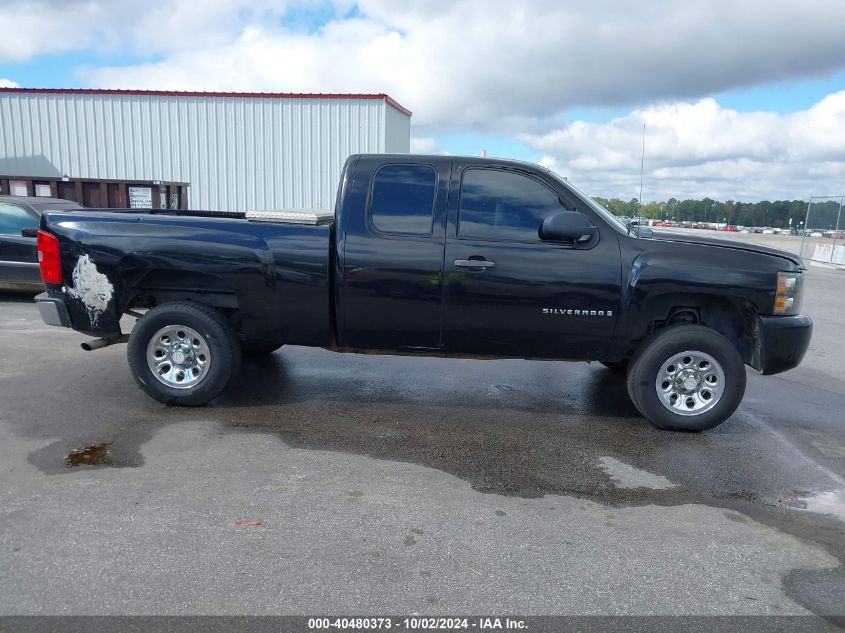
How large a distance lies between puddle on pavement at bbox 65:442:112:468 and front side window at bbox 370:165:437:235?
2.44 meters

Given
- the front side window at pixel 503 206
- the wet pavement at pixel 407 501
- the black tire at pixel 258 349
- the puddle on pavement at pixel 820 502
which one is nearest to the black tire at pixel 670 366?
the wet pavement at pixel 407 501

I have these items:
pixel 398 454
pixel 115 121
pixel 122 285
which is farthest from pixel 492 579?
pixel 115 121

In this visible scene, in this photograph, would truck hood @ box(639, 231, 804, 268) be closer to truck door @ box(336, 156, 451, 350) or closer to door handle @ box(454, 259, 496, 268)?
door handle @ box(454, 259, 496, 268)

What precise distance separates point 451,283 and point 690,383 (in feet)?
6.51

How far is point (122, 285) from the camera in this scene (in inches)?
202

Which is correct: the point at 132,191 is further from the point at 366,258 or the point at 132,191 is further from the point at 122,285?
the point at 366,258

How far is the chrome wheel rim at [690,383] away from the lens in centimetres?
487

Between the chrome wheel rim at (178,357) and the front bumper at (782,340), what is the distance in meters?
4.25

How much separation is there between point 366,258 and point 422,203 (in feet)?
1.99

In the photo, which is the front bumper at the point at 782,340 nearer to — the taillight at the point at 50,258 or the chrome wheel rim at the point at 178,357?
the chrome wheel rim at the point at 178,357

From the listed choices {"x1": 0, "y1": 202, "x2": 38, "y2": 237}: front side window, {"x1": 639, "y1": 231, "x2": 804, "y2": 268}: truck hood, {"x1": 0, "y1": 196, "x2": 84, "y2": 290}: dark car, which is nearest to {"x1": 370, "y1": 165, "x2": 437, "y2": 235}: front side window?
{"x1": 639, "y1": 231, "x2": 804, "y2": 268}: truck hood

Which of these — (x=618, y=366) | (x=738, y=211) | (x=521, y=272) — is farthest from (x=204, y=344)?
(x=738, y=211)

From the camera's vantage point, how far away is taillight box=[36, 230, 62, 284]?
16.5ft

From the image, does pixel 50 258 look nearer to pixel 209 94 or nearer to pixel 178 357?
pixel 178 357
